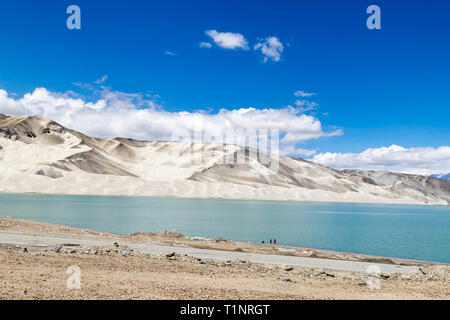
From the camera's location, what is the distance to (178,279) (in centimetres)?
1452

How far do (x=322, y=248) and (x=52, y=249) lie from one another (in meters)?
22.5

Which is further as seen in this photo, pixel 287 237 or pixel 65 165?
pixel 65 165

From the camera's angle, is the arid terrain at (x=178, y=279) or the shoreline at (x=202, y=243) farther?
the shoreline at (x=202, y=243)

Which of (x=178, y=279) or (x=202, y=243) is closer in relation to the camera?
(x=178, y=279)

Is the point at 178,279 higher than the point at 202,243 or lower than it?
higher

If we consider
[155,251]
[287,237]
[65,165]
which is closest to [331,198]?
[65,165]

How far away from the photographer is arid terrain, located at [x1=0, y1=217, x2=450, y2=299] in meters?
11.7

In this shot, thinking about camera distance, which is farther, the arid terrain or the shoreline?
the shoreline

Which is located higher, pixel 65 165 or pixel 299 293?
pixel 65 165

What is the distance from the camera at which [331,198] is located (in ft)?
649

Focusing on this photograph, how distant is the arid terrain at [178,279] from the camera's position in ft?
38.3
